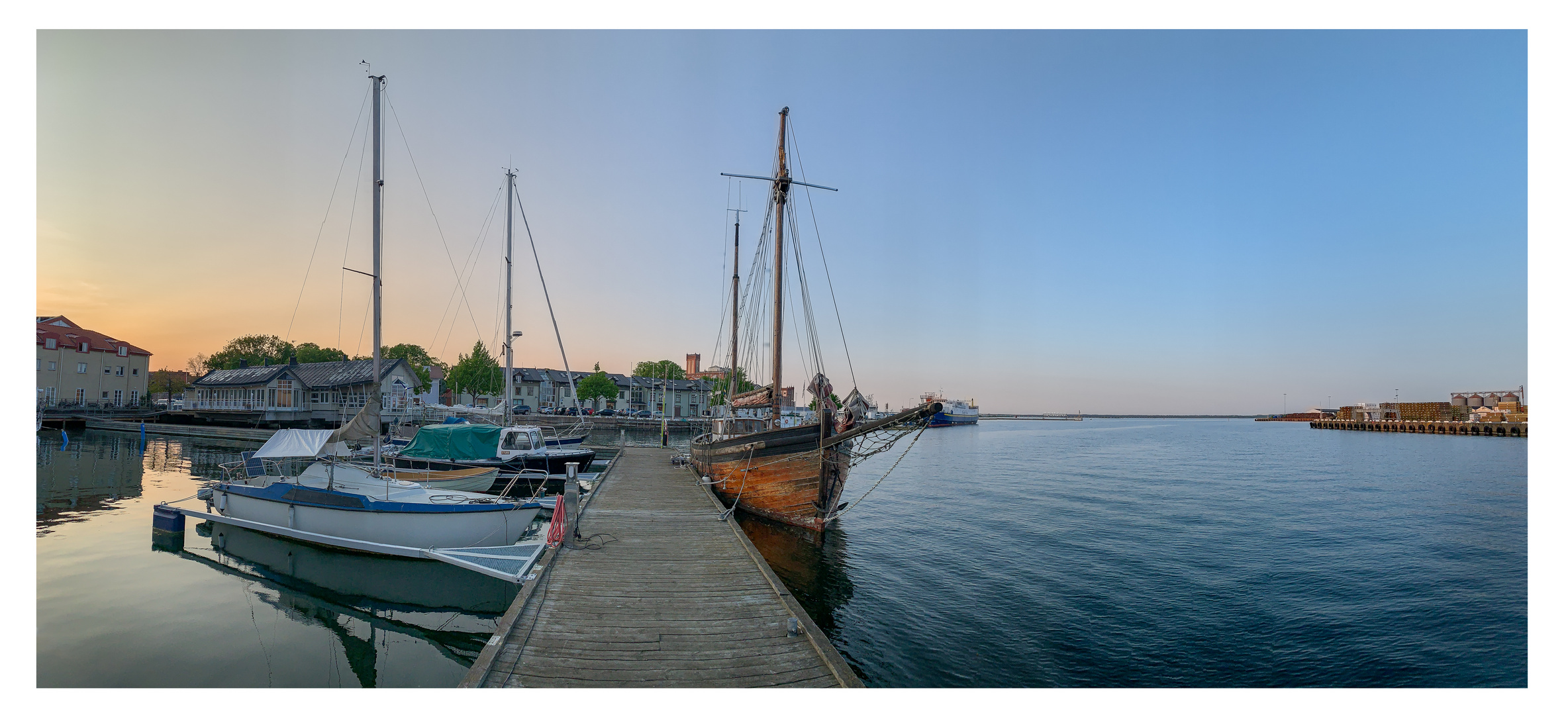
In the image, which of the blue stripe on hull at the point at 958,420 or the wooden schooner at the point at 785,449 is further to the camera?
the blue stripe on hull at the point at 958,420

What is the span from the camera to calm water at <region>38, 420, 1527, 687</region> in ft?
33.7

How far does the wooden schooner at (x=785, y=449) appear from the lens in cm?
1778

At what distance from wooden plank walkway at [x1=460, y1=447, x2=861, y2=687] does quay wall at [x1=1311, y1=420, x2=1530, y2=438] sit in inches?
3920

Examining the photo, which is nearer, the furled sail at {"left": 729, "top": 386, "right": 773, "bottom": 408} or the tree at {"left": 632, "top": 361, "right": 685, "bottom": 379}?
the furled sail at {"left": 729, "top": 386, "right": 773, "bottom": 408}

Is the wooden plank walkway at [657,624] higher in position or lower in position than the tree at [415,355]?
lower

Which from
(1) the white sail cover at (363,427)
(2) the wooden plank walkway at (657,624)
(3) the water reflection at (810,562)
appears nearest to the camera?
(2) the wooden plank walkway at (657,624)

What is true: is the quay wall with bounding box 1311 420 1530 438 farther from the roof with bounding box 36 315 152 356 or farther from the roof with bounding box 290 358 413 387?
the roof with bounding box 36 315 152 356

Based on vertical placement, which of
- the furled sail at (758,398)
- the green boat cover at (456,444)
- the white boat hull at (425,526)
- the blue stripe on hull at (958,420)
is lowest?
the blue stripe on hull at (958,420)

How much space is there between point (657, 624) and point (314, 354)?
115194 millimetres

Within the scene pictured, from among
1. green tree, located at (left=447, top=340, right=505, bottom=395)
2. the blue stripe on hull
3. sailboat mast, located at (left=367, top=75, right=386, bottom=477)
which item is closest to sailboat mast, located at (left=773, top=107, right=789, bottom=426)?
sailboat mast, located at (left=367, top=75, right=386, bottom=477)

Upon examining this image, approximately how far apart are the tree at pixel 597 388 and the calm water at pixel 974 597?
6464 cm

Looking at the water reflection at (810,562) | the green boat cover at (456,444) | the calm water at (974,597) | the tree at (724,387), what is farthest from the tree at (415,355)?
the water reflection at (810,562)

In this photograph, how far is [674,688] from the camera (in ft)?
19.9

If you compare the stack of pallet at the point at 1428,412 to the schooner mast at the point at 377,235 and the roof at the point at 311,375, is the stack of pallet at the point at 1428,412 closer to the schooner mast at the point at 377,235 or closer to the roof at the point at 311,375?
the schooner mast at the point at 377,235
